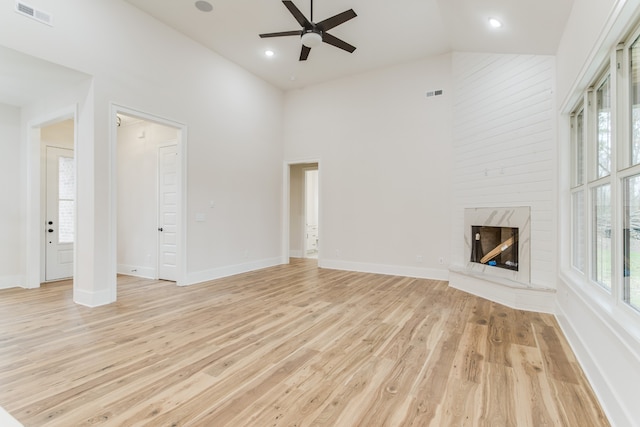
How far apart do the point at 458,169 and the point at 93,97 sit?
5.36 meters

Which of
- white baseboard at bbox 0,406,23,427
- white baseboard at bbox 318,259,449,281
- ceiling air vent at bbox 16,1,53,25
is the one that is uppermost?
ceiling air vent at bbox 16,1,53,25

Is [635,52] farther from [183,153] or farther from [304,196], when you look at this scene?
[304,196]

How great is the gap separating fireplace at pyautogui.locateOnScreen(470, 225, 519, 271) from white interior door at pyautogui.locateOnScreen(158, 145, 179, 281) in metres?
4.90

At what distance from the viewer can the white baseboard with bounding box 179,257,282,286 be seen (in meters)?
5.13

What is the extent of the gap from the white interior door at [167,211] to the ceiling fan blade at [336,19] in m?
3.16

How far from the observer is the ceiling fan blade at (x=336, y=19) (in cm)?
360

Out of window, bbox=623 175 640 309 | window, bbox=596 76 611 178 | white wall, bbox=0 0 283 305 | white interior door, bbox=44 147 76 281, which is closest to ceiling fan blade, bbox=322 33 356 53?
white wall, bbox=0 0 283 305

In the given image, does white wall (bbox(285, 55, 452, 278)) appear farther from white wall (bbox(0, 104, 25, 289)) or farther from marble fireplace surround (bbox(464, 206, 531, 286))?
white wall (bbox(0, 104, 25, 289))

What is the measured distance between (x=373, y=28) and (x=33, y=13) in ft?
13.8

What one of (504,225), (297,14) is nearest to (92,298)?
(297,14)

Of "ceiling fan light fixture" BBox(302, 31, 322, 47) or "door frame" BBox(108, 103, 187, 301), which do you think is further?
"door frame" BBox(108, 103, 187, 301)

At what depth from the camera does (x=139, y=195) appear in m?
5.82

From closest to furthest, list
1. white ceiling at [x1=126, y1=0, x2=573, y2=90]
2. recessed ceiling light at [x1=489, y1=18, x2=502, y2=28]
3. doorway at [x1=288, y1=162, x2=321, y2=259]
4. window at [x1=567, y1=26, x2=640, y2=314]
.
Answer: window at [x1=567, y1=26, x2=640, y2=314] < white ceiling at [x1=126, y1=0, x2=573, y2=90] < recessed ceiling light at [x1=489, y1=18, x2=502, y2=28] < doorway at [x1=288, y1=162, x2=321, y2=259]

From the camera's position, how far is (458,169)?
525 cm
